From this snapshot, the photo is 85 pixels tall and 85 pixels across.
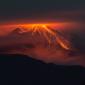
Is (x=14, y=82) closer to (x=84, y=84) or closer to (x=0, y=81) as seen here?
(x=0, y=81)

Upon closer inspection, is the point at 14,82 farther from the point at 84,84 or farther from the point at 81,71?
the point at 84,84

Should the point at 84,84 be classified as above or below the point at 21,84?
below

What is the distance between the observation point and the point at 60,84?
19888 centimetres

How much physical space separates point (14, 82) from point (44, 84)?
1051 centimetres

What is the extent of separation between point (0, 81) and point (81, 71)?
92.3 feet

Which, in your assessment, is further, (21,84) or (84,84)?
(21,84)

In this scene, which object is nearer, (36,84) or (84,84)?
(84,84)

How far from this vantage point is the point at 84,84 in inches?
3669

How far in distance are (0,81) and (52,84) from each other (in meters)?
18.4

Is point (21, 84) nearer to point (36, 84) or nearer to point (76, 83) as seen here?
point (36, 84)

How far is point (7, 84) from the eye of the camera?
19100 cm

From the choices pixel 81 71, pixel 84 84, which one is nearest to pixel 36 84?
pixel 81 71

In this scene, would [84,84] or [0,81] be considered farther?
[0,81]

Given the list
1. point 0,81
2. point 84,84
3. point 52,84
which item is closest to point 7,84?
point 0,81
